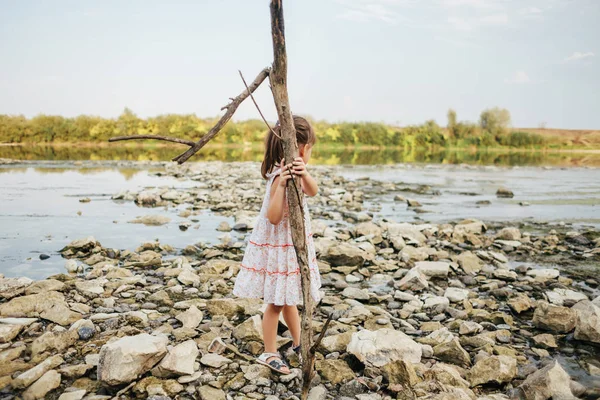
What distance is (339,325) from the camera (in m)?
3.64

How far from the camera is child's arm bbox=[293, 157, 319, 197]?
2.50 meters

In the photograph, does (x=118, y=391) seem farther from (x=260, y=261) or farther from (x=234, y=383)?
(x=260, y=261)

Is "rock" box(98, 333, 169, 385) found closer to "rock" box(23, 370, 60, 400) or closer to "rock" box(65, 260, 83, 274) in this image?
"rock" box(23, 370, 60, 400)

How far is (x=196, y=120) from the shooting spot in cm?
6009

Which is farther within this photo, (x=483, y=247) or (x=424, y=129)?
(x=424, y=129)

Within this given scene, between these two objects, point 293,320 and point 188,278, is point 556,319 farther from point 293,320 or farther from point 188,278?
point 188,278

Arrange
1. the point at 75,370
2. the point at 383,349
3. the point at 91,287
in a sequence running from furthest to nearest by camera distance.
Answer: the point at 91,287 < the point at 383,349 < the point at 75,370

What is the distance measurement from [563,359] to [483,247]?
142 inches

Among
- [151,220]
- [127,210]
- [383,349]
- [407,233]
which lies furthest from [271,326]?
[127,210]

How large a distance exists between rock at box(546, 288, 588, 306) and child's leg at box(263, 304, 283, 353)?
3001 millimetres

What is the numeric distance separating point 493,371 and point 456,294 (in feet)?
5.28

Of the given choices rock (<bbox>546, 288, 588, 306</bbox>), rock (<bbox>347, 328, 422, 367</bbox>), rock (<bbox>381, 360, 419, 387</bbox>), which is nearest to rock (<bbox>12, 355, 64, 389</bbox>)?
rock (<bbox>347, 328, 422, 367</bbox>)

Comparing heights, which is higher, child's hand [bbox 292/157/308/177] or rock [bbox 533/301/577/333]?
child's hand [bbox 292/157/308/177]

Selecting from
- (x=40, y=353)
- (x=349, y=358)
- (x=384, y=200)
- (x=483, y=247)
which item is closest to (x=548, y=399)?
(x=349, y=358)
